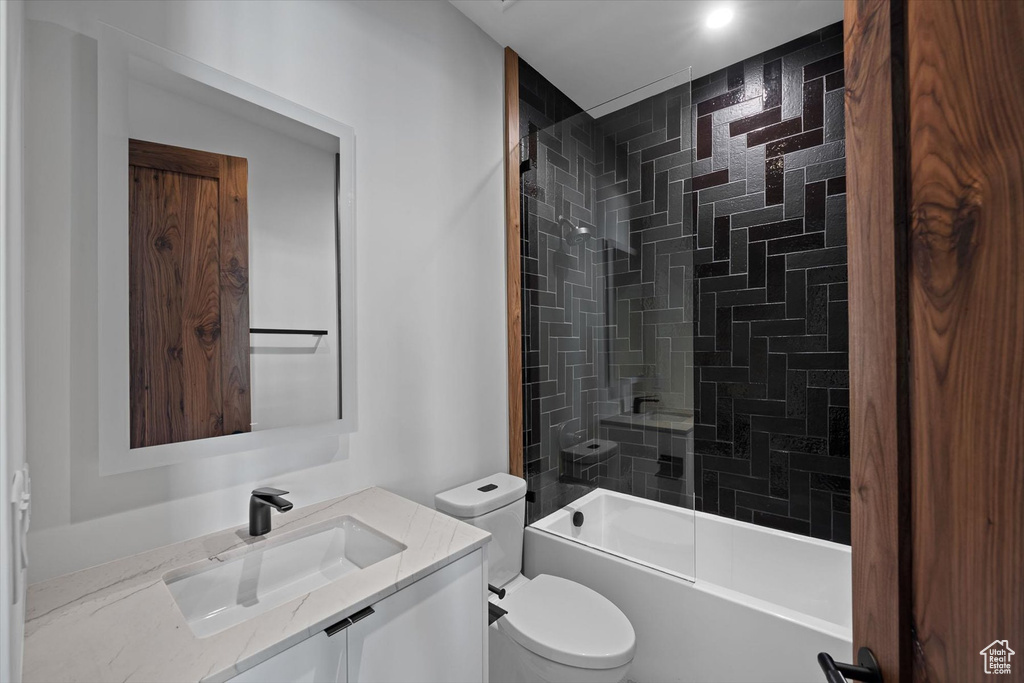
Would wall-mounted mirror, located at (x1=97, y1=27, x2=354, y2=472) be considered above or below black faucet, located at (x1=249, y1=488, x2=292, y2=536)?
above

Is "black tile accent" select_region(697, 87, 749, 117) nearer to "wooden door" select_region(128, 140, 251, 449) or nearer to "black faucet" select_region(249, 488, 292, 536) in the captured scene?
"wooden door" select_region(128, 140, 251, 449)

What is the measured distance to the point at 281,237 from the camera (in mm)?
1287

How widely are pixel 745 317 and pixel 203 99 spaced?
7.47 feet

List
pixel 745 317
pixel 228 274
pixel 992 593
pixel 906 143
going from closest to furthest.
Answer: pixel 992 593, pixel 906 143, pixel 228 274, pixel 745 317

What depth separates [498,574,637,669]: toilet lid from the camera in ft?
4.48

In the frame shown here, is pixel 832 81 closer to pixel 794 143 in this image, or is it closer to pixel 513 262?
pixel 794 143

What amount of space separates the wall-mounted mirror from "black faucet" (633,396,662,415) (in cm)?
111

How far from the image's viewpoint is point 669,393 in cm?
176

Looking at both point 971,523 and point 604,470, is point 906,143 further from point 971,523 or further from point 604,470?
point 604,470

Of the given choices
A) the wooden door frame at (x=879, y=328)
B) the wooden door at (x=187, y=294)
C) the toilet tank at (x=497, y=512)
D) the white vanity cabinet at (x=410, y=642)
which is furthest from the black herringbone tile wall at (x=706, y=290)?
the wooden door at (x=187, y=294)

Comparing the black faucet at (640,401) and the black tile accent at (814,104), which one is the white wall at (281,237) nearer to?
the black faucet at (640,401)

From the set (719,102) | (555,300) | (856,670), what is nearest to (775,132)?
(719,102)

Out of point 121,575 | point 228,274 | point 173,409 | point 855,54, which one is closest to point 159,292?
point 228,274

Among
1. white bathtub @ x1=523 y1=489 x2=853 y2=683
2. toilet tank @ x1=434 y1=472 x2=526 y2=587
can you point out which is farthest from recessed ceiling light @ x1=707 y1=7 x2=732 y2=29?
toilet tank @ x1=434 y1=472 x2=526 y2=587
